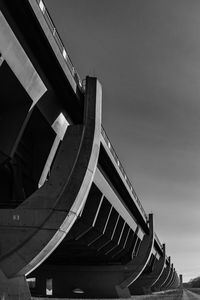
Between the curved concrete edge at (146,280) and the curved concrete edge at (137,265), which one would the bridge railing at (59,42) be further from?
the curved concrete edge at (146,280)

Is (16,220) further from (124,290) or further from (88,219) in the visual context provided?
(124,290)

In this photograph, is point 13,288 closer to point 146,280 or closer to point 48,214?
point 48,214

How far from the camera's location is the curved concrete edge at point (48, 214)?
13906 mm

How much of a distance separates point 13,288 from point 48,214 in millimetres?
2831

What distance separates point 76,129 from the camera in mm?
17078

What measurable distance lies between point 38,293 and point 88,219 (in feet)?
101

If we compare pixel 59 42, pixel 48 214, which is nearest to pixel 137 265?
pixel 48 214

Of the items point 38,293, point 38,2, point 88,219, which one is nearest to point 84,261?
point 38,293

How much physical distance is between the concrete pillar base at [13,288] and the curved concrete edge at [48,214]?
223mm

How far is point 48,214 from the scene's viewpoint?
47.3 ft

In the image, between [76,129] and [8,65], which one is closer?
[8,65]

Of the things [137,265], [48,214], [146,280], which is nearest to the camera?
[48,214]

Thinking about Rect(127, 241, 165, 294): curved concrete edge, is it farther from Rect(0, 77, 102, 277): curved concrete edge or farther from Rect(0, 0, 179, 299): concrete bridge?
Rect(0, 77, 102, 277): curved concrete edge

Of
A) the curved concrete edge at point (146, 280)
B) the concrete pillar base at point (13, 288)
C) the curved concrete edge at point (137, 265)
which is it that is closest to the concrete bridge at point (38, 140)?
the concrete pillar base at point (13, 288)
